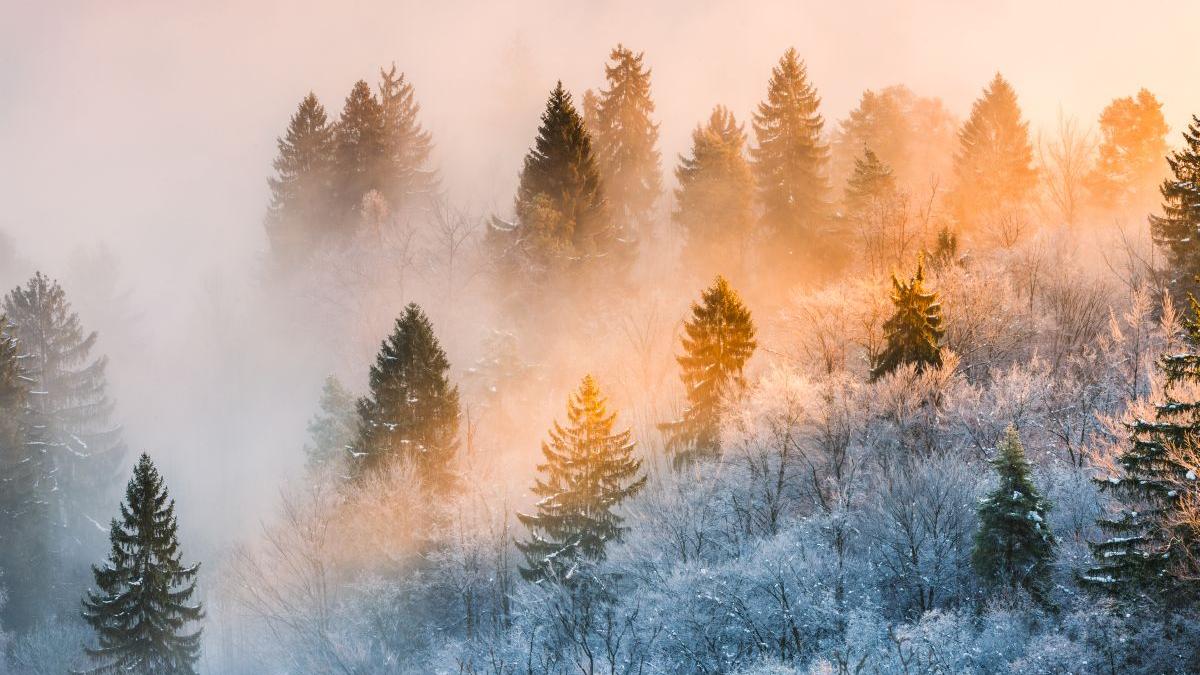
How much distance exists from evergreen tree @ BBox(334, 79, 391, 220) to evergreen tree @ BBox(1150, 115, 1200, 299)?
2102 inches

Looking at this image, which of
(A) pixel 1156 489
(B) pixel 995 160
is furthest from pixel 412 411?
(B) pixel 995 160

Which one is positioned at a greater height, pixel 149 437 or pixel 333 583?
pixel 149 437

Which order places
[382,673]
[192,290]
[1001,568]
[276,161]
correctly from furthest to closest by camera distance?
[192,290], [276,161], [382,673], [1001,568]

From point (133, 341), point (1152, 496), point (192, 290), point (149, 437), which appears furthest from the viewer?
point (192, 290)

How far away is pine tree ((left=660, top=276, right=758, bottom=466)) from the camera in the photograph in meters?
38.2

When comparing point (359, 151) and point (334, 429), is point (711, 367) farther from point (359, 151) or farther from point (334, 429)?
point (359, 151)

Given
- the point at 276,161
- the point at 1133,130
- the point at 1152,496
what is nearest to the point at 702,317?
the point at 1152,496

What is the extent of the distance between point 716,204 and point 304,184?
116 feet

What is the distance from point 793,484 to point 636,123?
34.9 metres

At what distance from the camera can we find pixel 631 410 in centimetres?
4738

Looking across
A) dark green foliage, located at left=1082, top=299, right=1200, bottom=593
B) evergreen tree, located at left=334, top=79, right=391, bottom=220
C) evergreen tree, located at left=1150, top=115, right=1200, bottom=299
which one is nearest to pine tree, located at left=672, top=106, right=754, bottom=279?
evergreen tree, located at left=1150, top=115, right=1200, bottom=299

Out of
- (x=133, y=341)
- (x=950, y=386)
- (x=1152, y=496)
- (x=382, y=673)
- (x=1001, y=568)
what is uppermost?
(x=133, y=341)

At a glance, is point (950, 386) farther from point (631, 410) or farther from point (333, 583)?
point (333, 583)

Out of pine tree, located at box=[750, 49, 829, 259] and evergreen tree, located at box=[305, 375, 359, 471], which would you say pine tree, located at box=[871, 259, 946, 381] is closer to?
pine tree, located at box=[750, 49, 829, 259]
